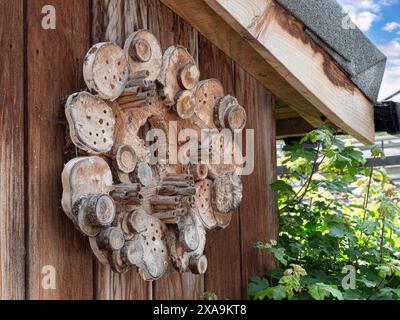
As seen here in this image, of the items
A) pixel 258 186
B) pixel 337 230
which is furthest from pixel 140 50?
pixel 337 230

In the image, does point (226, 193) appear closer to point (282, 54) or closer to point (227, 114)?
point (227, 114)

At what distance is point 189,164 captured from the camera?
5.40 feet

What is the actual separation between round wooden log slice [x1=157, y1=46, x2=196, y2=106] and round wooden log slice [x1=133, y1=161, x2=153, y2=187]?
0.22m

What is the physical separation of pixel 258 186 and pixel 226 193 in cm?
43

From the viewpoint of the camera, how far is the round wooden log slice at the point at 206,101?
1.71 m

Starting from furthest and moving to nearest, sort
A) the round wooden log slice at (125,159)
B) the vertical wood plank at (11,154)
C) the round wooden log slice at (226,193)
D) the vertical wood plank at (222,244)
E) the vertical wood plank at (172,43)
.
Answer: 1. the vertical wood plank at (222,244)
2. the round wooden log slice at (226,193)
3. the vertical wood plank at (172,43)
4. the round wooden log slice at (125,159)
5. the vertical wood plank at (11,154)

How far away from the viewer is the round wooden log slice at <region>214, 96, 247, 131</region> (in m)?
1.77

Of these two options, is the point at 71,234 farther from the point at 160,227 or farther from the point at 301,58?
the point at 301,58

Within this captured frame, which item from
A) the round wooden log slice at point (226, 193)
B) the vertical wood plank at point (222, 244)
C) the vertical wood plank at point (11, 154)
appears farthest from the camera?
the vertical wood plank at point (222, 244)

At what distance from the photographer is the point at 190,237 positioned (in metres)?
1.51

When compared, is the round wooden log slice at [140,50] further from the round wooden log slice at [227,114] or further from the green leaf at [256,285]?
the green leaf at [256,285]

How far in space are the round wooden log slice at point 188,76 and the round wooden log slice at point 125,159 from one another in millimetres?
298

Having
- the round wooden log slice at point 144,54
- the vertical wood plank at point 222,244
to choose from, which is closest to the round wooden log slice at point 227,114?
the vertical wood plank at point 222,244

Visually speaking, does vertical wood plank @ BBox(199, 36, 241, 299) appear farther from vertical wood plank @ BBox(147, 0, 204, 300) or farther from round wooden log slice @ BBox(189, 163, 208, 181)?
round wooden log slice @ BBox(189, 163, 208, 181)
